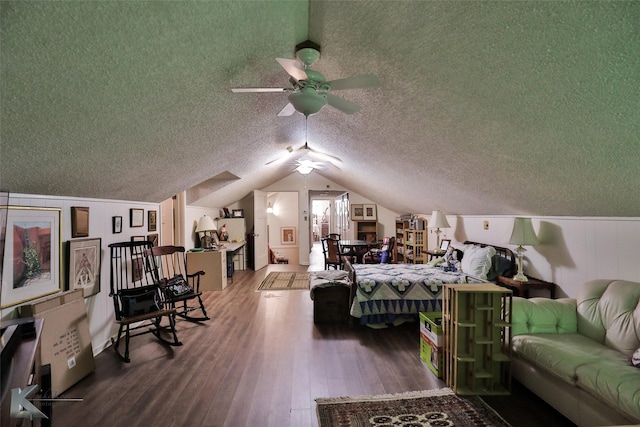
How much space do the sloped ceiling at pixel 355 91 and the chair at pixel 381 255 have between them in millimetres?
3463

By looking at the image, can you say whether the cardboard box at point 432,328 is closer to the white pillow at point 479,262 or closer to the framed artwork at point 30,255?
the white pillow at point 479,262

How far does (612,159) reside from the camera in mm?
1932

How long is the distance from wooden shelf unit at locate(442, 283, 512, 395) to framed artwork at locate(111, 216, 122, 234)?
3548mm

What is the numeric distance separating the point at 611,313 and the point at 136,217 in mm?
4812

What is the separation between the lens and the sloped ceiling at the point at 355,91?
4.40ft

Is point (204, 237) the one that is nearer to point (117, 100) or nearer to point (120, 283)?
point (120, 283)

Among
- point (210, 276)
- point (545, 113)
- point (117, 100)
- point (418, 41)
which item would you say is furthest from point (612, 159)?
point (210, 276)

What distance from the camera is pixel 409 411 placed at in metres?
2.11

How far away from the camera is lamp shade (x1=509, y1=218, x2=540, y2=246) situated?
3.25 metres

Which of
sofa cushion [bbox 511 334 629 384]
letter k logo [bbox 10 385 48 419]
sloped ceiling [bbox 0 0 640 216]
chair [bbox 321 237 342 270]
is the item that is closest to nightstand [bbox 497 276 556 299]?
sloped ceiling [bbox 0 0 640 216]

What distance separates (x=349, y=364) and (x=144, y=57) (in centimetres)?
282

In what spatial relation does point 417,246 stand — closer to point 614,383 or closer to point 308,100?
point 614,383

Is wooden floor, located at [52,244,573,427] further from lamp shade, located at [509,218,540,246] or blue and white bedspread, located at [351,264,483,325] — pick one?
lamp shade, located at [509,218,540,246]

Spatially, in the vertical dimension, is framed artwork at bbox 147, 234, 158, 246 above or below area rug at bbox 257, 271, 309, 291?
above
